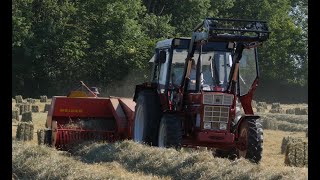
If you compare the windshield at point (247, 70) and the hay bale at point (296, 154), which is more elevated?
the windshield at point (247, 70)

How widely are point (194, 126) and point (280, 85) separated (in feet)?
126

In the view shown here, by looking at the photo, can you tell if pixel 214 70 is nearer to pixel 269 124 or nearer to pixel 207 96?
pixel 207 96

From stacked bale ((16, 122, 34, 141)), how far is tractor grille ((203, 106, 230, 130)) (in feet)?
20.7

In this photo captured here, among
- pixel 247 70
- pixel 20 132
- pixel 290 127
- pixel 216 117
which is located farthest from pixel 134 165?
pixel 290 127

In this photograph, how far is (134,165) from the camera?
9086 mm

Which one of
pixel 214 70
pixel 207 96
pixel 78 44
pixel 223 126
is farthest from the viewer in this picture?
pixel 78 44

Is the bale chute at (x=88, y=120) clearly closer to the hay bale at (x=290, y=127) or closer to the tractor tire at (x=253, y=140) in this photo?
the tractor tire at (x=253, y=140)

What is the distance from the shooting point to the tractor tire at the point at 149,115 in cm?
1037

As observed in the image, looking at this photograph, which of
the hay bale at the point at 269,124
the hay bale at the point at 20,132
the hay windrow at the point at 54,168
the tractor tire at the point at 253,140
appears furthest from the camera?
the hay bale at the point at 269,124

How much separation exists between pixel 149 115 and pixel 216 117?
1.37 meters

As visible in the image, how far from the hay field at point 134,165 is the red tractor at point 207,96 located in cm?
60

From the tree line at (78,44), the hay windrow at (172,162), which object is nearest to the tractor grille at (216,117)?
the hay windrow at (172,162)
